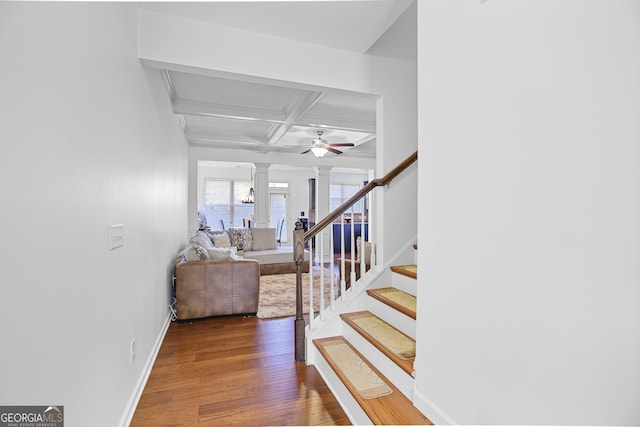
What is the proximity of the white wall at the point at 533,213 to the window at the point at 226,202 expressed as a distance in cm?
869

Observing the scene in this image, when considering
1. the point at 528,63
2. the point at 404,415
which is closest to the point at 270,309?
the point at 404,415

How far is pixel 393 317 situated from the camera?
215cm

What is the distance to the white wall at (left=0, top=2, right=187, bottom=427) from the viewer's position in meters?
0.81

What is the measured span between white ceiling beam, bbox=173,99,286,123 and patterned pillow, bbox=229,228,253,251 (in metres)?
2.99

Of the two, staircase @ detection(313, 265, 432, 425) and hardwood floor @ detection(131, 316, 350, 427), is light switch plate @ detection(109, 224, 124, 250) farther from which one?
staircase @ detection(313, 265, 432, 425)

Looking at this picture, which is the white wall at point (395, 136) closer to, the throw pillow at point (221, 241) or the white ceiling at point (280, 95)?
the white ceiling at point (280, 95)

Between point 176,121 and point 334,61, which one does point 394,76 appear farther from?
point 176,121

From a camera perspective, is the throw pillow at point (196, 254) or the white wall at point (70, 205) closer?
the white wall at point (70, 205)

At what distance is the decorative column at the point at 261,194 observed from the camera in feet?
22.6

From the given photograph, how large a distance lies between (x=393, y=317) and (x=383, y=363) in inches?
14.8

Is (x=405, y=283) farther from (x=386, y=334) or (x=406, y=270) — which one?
(x=386, y=334)

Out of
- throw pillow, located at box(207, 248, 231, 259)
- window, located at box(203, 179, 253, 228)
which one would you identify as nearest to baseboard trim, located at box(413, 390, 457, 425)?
throw pillow, located at box(207, 248, 231, 259)

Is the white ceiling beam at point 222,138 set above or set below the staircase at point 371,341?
above

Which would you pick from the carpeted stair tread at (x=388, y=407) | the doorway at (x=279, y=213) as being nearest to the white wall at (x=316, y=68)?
the carpeted stair tread at (x=388, y=407)
